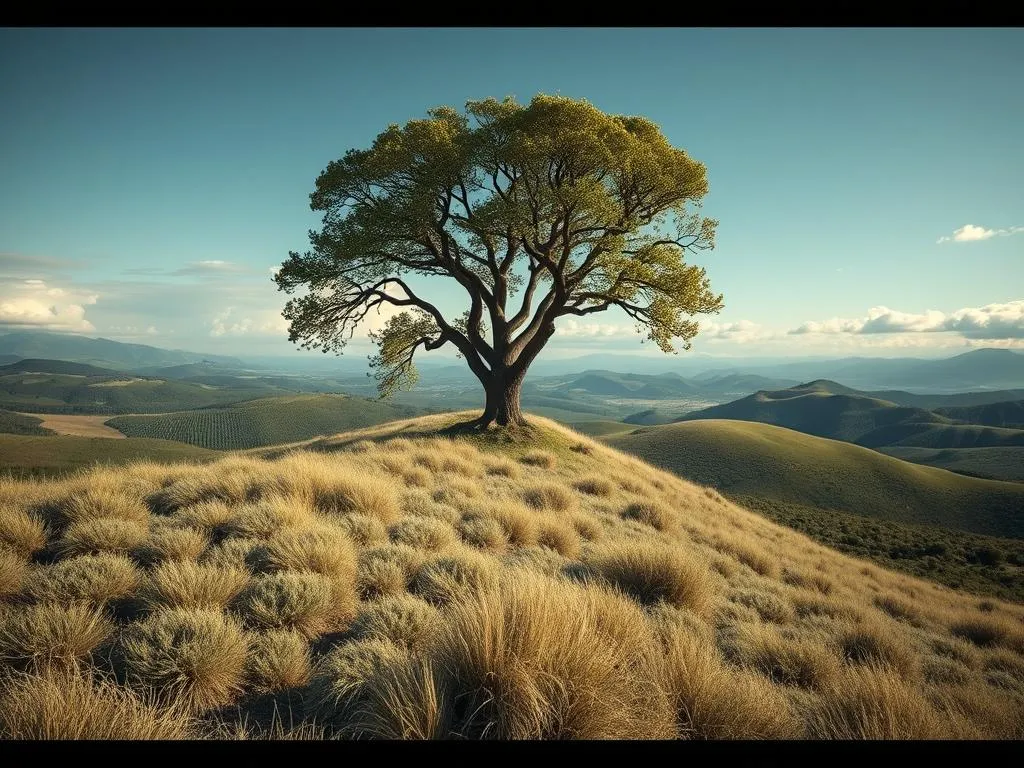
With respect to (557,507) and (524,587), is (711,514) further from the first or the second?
(524,587)

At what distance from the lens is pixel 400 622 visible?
13.8 ft

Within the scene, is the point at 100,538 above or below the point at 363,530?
above

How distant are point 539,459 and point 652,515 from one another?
651 cm

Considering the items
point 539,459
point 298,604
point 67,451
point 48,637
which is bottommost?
point 67,451

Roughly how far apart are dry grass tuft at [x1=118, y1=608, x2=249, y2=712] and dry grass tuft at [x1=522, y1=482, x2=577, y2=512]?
7513 mm

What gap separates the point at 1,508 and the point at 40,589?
3.58 meters

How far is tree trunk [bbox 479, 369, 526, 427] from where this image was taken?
2152 centimetres

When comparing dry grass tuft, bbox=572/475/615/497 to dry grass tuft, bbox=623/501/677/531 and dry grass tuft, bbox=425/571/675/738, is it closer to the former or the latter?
dry grass tuft, bbox=623/501/677/531

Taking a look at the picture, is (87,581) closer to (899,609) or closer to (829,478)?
(899,609)

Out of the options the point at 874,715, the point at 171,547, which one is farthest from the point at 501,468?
the point at 874,715

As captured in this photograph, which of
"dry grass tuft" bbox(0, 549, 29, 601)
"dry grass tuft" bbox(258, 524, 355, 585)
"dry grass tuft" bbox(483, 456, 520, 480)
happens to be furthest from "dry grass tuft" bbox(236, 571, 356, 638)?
"dry grass tuft" bbox(483, 456, 520, 480)

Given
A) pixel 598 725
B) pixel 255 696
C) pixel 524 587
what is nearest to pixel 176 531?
pixel 255 696

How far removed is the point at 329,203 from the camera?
790 inches

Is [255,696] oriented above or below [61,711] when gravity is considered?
below
